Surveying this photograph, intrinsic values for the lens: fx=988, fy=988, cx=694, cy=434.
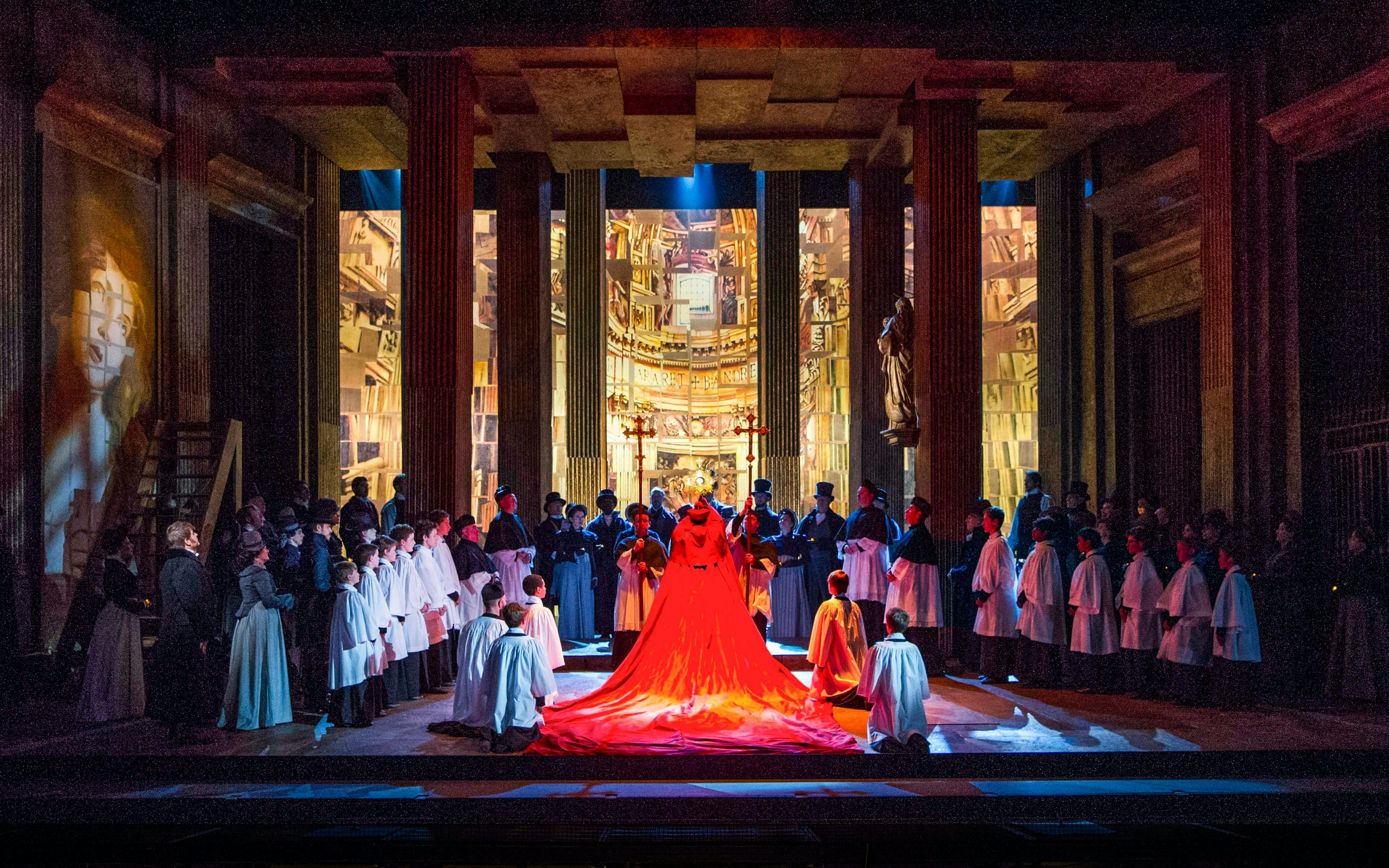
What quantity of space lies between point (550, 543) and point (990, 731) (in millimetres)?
5442

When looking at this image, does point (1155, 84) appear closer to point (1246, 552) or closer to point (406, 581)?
point (1246, 552)

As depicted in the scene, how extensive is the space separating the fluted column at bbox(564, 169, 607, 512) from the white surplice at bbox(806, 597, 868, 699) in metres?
7.64

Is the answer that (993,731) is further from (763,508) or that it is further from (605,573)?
(605,573)

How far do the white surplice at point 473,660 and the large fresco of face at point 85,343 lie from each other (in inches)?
207

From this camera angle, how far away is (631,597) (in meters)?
9.84

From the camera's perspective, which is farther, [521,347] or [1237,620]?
[521,347]

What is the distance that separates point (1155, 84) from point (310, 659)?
1154 centimetres

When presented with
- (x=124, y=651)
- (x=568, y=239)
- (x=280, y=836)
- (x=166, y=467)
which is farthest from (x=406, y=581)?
(x=568, y=239)

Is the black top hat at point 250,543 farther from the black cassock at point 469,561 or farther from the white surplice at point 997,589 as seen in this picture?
the white surplice at point 997,589

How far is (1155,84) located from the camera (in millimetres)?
12203

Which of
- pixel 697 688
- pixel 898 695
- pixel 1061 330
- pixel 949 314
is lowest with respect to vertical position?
pixel 697 688

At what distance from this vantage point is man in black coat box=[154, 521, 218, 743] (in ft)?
24.3

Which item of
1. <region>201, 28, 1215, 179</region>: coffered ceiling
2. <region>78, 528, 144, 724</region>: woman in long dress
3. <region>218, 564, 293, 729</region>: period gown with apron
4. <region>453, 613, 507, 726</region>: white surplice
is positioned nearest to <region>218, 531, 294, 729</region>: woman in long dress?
<region>218, 564, 293, 729</region>: period gown with apron

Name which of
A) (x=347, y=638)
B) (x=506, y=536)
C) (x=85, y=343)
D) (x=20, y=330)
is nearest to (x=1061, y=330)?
(x=506, y=536)
